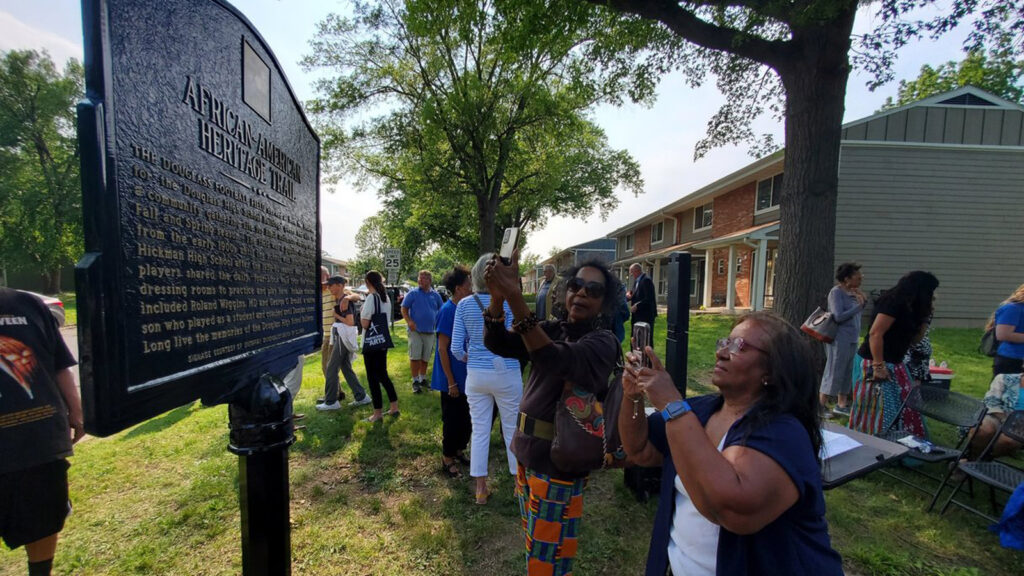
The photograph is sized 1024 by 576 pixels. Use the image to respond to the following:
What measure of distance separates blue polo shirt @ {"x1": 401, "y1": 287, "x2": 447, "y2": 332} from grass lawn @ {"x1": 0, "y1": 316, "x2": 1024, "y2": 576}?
1.86 meters

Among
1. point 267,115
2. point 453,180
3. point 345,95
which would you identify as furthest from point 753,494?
point 345,95

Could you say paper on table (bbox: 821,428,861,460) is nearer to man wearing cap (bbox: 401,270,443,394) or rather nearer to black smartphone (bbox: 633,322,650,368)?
black smartphone (bbox: 633,322,650,368)

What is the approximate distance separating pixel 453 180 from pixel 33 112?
36.0 ft

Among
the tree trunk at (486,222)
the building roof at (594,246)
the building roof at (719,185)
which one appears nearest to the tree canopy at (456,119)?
the tree trunk at (486,222)

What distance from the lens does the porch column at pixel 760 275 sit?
1536cm

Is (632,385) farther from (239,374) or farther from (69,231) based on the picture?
(69,231)

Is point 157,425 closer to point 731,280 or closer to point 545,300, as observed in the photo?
point 545,300

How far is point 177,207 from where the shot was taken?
1.22m

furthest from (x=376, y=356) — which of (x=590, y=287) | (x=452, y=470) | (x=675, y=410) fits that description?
(x=675, y=410)

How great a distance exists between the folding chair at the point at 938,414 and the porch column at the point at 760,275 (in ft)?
40.9

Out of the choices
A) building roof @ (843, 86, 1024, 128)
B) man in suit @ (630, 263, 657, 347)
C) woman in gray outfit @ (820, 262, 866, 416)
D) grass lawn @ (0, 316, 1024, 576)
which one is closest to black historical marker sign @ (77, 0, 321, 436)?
grass lawn @ (0, 316, 1024, 576)

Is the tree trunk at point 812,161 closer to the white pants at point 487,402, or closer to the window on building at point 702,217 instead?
the white pants at point 487,402

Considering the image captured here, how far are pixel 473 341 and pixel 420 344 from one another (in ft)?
10.8

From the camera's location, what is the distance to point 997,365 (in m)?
4.22
